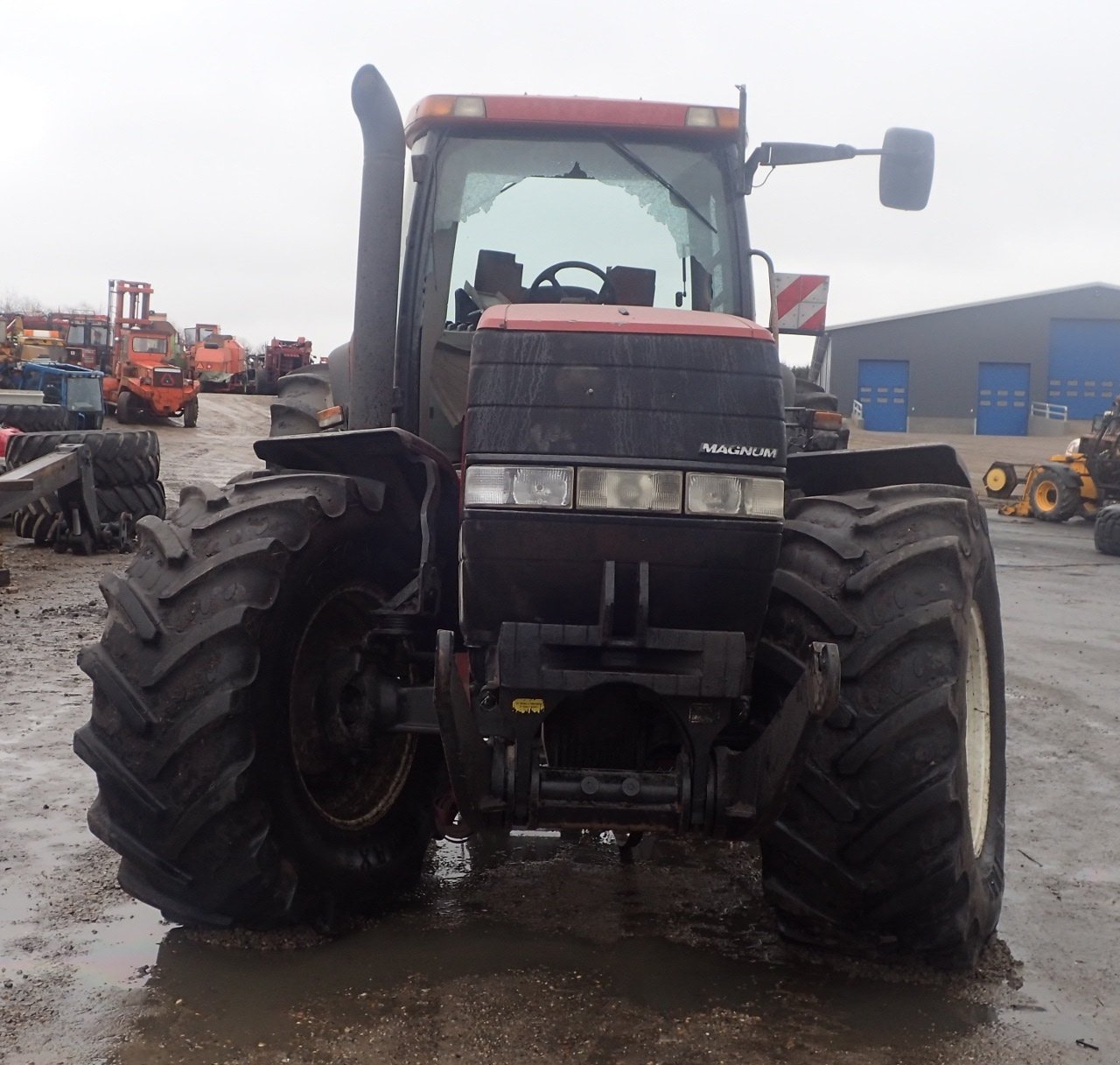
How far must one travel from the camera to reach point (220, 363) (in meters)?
46.5

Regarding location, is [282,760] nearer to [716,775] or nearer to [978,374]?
[716,775]

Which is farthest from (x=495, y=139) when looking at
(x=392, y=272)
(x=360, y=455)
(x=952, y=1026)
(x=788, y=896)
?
(x=952, y=1026)

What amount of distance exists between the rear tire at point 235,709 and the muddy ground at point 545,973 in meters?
0.24

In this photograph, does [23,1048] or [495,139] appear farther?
[495,139]

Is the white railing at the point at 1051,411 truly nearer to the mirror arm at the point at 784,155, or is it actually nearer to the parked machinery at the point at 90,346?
the parked machinery at the point at 90,346

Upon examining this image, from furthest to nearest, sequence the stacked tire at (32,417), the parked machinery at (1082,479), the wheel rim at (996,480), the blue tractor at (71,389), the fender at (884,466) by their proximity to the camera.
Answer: the wheel rim at (996,480) < the parked machinery at (1082,479) < the blue tractor at (71,389) < the stacked tire at (32,417) < the fender at (884,466)

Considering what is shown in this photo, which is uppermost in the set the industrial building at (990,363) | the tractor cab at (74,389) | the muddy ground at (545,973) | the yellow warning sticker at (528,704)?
the industrial building at (990,363)

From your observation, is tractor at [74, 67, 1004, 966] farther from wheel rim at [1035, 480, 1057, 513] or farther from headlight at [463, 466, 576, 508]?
wheel rim at [1035, 480, 1057, 513]

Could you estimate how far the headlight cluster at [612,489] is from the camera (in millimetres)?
3248

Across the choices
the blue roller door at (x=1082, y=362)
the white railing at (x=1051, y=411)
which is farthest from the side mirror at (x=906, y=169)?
the blue roller door at (x=1082, y=362)

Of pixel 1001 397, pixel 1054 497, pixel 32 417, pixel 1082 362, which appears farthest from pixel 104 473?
pixel 1082 362

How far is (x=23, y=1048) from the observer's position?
127 inches

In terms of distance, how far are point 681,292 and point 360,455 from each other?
1.37 m

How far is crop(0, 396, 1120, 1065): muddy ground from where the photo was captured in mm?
3303
